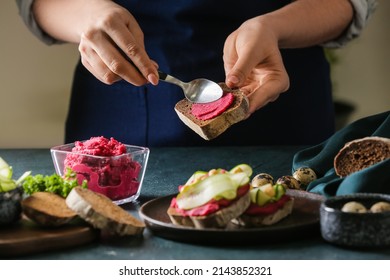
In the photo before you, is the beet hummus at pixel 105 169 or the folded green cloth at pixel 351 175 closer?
the folded green cloth at pixel 351 175

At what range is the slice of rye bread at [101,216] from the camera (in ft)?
4.72

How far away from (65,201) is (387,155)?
0.69 meters

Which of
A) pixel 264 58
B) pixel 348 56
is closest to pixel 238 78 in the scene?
pixel 264 58

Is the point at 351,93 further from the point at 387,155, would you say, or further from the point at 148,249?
the point at 148,249

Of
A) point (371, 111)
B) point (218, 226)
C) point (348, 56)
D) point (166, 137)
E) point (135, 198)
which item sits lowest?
point (371, 111)

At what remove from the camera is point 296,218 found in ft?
4.97

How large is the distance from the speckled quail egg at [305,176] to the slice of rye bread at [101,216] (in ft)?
1.66

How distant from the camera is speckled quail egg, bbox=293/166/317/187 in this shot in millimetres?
1866

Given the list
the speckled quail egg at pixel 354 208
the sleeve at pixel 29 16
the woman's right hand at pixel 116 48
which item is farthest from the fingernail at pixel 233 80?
the sleeve at pixel 29 16

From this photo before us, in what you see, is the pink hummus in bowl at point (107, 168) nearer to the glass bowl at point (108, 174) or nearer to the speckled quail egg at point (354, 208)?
the glass bowl at point (108, 174)

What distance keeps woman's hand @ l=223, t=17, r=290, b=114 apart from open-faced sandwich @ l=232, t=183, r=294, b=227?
23.6 inches

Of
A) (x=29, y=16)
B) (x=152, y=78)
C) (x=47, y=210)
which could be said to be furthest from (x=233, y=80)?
(x=29, y=16)

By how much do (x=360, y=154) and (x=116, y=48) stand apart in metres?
0.68

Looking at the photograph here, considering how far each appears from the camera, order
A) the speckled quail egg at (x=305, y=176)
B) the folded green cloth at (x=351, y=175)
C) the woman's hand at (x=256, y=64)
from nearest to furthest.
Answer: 1. the folded green cloth at (x=351, y=175)
2. the speckled quail egg at (x=305, y=176)
3. the woman's hand at (x=256, y=64)
